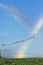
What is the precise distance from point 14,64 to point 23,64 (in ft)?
3.88

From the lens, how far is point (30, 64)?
34844mm

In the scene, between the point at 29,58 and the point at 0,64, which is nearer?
the point at 0,64

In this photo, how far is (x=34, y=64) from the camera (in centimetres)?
3506

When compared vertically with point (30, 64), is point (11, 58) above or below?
above

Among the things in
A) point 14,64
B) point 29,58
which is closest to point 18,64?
point 14,64

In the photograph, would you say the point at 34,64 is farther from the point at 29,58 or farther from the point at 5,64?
the point at 29,58

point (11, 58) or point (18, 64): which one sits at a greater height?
point (11, 58)

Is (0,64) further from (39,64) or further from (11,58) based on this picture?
(11,58)

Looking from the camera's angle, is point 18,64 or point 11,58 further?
point 11,58

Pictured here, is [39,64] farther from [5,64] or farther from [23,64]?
[5,64]

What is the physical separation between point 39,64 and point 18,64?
8.40 feet

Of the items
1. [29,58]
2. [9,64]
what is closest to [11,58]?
[29,58]

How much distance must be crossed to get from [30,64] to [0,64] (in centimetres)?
366

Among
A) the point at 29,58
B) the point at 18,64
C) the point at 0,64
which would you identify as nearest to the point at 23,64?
the point at 18,64
